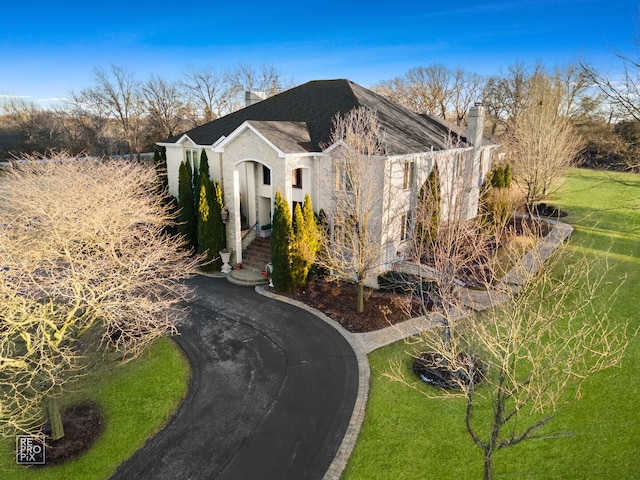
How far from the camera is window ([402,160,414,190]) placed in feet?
69.1

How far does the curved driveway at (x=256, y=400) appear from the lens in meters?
10.0

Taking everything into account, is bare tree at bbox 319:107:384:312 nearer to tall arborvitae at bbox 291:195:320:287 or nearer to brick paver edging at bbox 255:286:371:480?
tall arborvitae at bbox 291:195:320:287

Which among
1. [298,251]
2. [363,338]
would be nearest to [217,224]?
[298,251]

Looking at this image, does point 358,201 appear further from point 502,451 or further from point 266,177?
point 502,451

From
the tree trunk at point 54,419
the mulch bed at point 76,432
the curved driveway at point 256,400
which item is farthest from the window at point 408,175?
the tree trunk at point 54,419

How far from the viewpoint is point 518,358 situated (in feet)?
25.6

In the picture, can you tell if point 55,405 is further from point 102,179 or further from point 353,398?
point 102,179

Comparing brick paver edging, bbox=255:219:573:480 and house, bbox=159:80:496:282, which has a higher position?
house, bbox=159:80:496:282

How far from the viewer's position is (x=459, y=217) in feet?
41.0

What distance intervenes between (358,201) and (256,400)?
8606 mm

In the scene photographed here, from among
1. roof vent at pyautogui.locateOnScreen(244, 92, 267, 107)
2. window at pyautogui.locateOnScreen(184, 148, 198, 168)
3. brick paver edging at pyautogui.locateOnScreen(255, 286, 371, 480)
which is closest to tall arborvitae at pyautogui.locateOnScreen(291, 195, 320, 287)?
brick paver edging at pyautogui.locateOnScreen(255, 286, 371, 480)

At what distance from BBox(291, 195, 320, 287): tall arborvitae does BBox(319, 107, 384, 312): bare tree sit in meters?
0.71

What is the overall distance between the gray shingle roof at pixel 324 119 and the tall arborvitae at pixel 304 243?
3.29m

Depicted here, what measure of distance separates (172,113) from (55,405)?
54.2 metres
